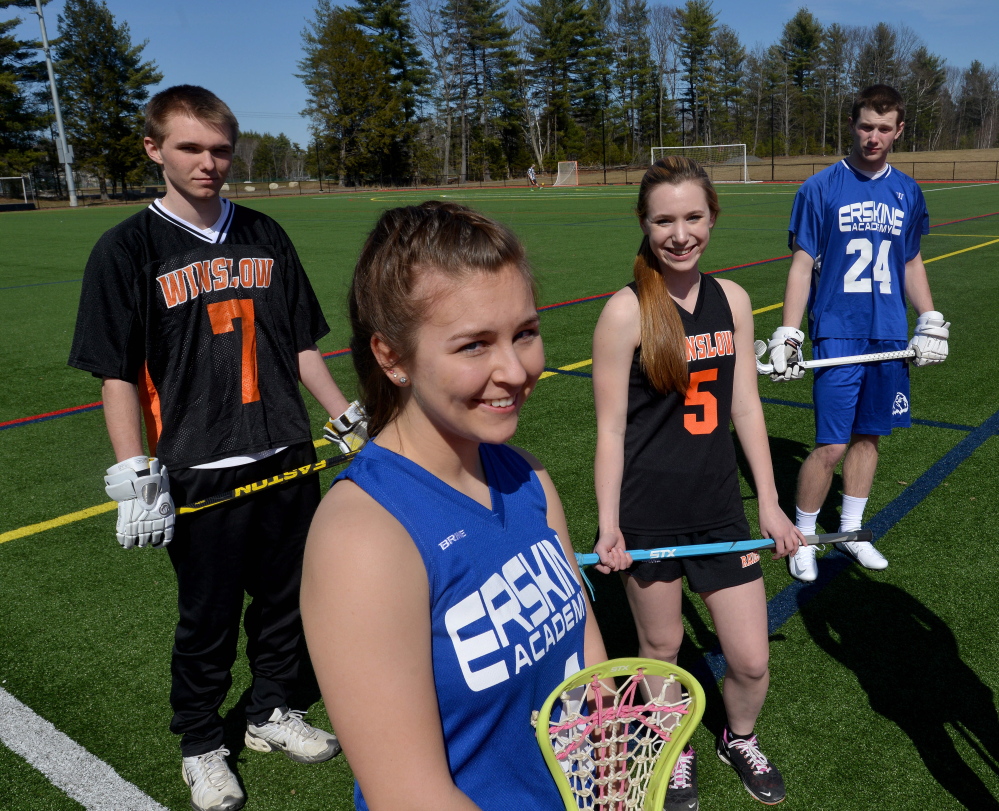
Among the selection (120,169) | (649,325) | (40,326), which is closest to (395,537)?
(649,325)

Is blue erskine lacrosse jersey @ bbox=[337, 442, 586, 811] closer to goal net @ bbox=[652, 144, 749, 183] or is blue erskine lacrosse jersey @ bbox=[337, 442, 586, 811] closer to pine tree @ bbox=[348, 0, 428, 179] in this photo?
goal net @ bbox=[652, 144, 749, 183]

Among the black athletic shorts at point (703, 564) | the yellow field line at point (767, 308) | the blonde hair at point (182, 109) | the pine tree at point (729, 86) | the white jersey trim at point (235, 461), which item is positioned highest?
the pine tree at point (729, 86)

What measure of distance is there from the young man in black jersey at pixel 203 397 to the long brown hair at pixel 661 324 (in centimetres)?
100

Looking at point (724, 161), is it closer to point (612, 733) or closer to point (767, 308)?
point (767, 308)

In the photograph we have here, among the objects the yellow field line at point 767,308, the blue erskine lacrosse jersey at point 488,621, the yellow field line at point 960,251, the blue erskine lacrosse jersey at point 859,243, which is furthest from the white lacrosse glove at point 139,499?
the yellow field line at point 960,251

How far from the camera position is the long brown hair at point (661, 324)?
268 cm

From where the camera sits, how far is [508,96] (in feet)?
248

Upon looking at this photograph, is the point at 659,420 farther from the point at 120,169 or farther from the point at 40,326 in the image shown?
the point at 120,169

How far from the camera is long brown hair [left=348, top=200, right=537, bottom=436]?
4.58 feet

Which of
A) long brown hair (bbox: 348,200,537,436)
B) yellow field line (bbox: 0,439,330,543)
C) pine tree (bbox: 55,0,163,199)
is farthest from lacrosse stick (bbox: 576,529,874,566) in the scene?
pine tree (bbox: 55,0,163,199)

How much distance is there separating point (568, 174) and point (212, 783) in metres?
57.5

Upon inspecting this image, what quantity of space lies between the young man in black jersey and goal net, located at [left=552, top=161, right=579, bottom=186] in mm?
55940

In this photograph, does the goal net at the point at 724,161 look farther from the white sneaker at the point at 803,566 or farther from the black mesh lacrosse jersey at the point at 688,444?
the black mesh lacrosse jersey at the point at 688,444

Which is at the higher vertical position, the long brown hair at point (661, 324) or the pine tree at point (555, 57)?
the pine tree at point (555, 57)
